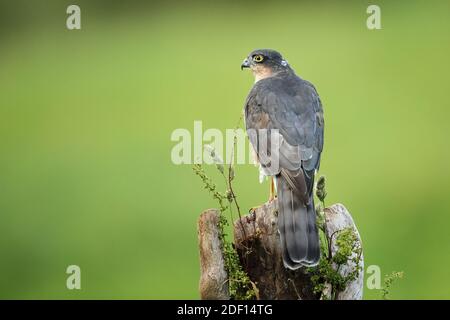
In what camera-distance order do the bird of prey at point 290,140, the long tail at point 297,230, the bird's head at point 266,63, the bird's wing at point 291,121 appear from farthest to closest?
the bird's head at point 266,63
the bird's wing at point 291,121
the bird of prey at point 290,140
the long tail at point 297,230

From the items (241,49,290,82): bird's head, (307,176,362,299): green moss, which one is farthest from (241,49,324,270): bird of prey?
(307,176,362,299): green moss

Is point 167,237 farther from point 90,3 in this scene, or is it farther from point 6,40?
point 6,40

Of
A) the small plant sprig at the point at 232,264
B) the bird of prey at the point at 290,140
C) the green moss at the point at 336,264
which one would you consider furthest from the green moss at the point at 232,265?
the green moss at the point at 336,264

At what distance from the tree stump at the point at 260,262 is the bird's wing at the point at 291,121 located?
0.38m

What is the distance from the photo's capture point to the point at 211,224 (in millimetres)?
4586

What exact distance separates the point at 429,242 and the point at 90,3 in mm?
8169

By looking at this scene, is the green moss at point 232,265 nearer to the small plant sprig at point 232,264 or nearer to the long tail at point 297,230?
the small plant sprig at point 232,264

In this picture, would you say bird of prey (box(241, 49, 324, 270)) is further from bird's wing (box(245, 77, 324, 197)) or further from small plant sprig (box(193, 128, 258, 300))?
small plant sprig (box(193, 128, 258, 300))

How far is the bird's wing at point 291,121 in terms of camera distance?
5.18 meters

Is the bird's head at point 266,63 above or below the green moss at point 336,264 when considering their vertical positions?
above

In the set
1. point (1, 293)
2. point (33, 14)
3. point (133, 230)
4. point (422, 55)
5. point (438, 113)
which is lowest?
point (1, 293)

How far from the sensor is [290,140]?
542cm

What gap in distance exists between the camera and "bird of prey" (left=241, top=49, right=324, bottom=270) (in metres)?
4.59

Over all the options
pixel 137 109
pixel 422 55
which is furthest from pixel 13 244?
pixel 422 55
